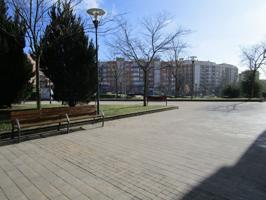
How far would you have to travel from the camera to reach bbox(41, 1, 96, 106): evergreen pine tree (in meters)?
13.4

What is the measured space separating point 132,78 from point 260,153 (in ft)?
340

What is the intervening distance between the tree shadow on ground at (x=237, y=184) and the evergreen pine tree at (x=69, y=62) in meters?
10.2

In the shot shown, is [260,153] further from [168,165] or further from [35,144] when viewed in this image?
[35,144]

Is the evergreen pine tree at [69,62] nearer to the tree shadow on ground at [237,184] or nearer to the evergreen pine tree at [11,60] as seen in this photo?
the evergreen pine tree at [11,60]

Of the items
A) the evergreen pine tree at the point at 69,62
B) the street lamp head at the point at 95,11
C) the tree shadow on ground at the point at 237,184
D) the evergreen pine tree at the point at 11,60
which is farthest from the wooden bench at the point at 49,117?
the tree shadow on ground at the point at 237,184

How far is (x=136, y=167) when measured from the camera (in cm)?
507

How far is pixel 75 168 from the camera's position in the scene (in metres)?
4.99

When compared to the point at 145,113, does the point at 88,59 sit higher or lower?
higher

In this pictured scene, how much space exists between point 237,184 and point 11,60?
1160cm

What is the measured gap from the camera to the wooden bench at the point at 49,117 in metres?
7.49

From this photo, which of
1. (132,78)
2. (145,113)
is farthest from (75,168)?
(132,78)

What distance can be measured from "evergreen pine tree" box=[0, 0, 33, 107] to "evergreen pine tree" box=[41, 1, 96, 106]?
1380 millimetres

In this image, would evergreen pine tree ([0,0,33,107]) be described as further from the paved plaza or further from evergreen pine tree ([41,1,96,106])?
the paved plaza

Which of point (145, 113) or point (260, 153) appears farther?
point (145, 113)
